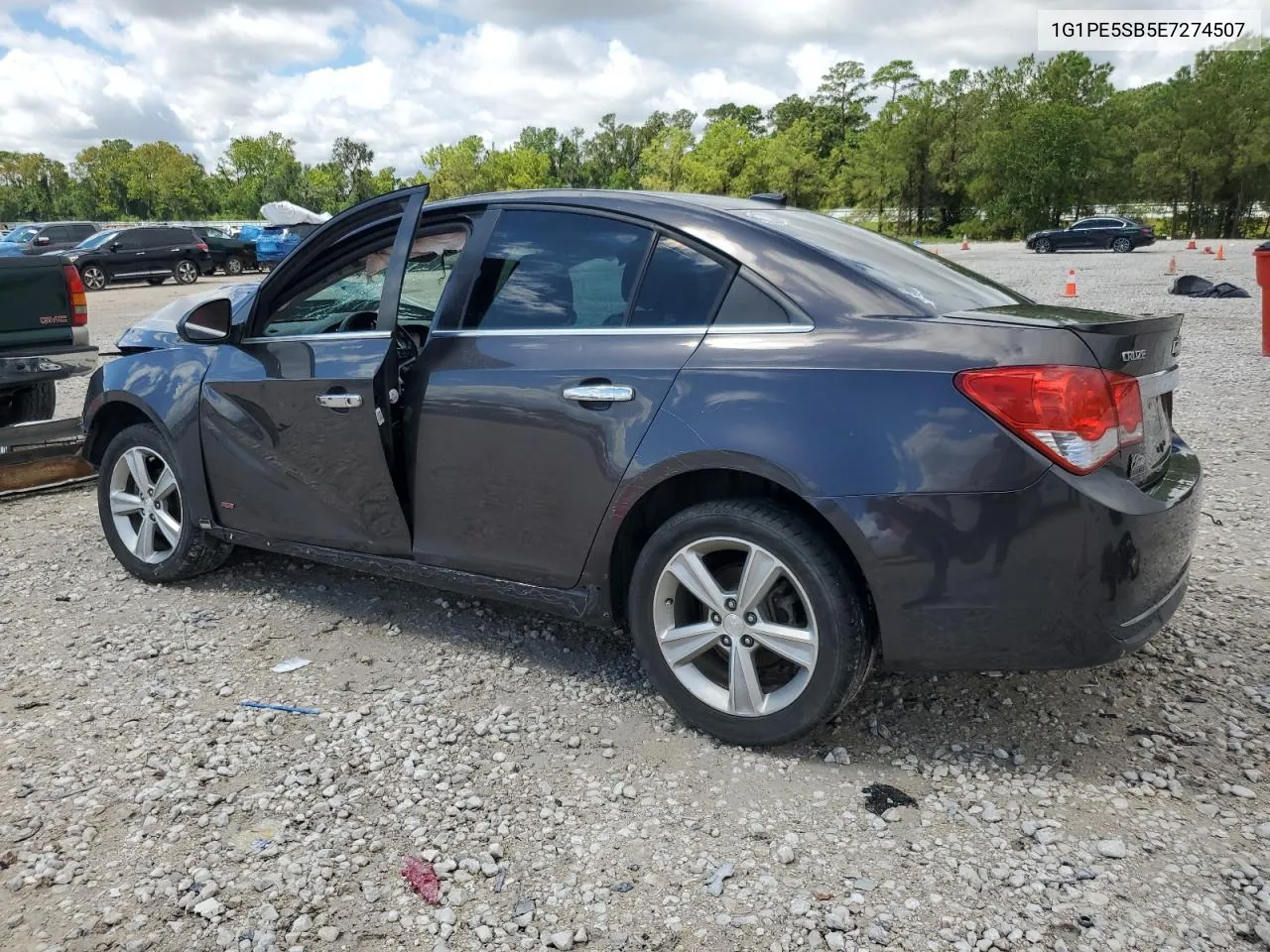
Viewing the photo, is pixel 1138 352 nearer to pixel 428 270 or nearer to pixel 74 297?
pixel 428 270

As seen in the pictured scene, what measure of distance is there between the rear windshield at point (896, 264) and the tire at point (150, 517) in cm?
293

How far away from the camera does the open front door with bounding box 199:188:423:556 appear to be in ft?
12.2

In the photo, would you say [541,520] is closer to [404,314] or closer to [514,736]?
[514,736]

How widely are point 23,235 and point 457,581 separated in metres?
35.9

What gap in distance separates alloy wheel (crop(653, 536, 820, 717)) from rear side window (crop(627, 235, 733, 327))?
2.35 feet

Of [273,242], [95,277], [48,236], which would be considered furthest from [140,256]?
[48,236]

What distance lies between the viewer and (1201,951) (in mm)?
2195

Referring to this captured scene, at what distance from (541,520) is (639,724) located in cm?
76

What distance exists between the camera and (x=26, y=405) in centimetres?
704

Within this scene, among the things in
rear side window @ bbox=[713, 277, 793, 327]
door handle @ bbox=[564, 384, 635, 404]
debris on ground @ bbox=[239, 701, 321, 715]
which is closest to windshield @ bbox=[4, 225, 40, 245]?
debris on ground @ bbox=[239, 701, 321, 715]

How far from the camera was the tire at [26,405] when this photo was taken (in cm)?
700

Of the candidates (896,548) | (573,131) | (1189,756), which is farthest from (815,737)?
(573,131)

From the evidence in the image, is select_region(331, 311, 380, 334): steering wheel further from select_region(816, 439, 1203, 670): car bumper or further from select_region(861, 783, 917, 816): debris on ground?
select_region(861, 783, 917, 816): debris on ground

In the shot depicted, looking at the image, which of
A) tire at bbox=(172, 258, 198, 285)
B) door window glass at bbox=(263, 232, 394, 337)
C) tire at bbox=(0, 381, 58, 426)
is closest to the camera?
door window glass at bbox=(263, 232, 394, 337)
